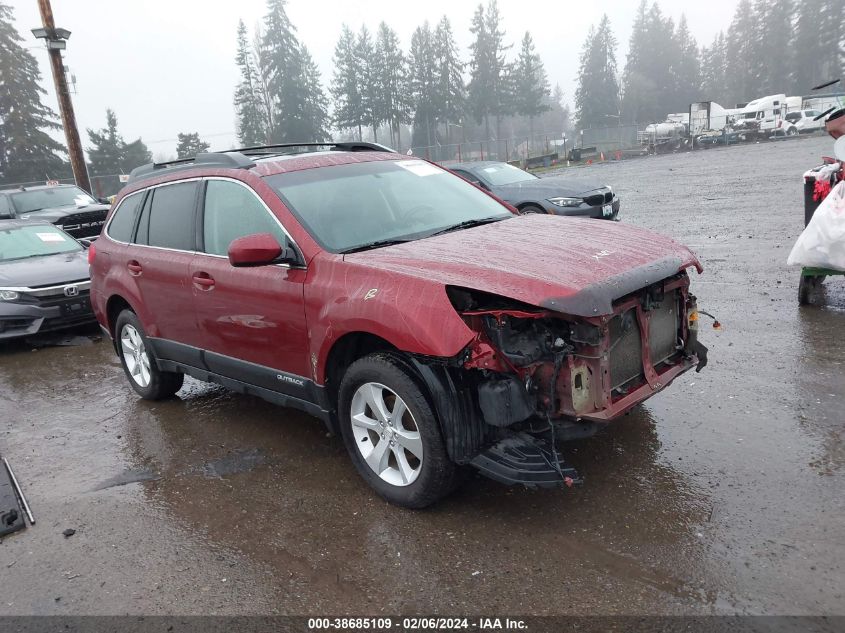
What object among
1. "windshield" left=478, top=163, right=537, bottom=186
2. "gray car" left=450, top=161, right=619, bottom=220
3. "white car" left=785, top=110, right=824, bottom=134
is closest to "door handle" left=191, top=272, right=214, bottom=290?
"gray car" left=450, top=161, right=619, bottom=220

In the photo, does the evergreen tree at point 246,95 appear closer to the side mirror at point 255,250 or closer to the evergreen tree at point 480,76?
the evergreen tree at point 480,76

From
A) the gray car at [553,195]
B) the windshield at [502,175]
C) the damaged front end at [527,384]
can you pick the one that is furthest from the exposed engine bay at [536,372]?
the windshield at [502,175]

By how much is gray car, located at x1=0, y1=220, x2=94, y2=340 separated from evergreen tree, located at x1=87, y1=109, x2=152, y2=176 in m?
46.8

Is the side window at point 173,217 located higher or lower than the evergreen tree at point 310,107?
lower

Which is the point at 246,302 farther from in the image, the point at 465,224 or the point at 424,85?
the point at 424,85

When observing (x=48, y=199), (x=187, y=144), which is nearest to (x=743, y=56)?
(x=187, y=144)

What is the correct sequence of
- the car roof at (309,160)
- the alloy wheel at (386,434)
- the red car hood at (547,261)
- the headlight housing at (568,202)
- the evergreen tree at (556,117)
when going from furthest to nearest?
1. the evergreen tree at (556,117)
2. the headlight housing at (568,202)
3. the car roof at (309,160)
4. the alloy wheel at (386,434)
5. the red car hood at (547,261)

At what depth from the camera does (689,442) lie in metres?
4.04

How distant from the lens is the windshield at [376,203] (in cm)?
404

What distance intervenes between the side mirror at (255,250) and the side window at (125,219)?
2.31m

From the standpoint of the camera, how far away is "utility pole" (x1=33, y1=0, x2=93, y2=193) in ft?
48.9

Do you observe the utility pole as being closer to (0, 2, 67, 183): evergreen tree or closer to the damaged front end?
the damaged front end

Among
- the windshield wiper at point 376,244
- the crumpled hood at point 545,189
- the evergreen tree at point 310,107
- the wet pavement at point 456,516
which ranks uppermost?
the evergreen tree at point 310,107

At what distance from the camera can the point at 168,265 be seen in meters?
4.93
